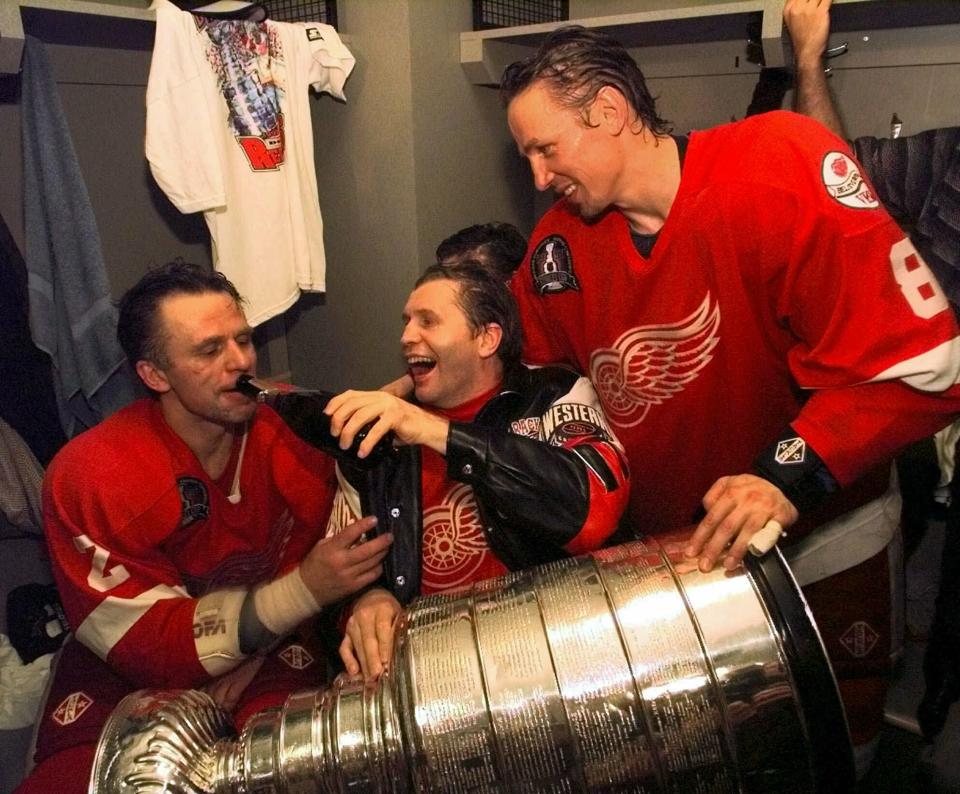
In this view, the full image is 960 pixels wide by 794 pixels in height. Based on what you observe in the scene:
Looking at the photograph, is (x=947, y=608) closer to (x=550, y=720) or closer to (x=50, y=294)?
(x=550, y=720)

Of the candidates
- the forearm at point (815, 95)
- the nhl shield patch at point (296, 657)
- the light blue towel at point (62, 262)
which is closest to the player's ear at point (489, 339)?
the nhl shield patch at point (296, 657)

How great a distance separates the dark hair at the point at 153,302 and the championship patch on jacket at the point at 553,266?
1.74 ft

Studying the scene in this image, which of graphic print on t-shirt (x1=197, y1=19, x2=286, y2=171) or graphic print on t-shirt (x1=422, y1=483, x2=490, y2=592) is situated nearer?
graphic print on t-shirt (x1=422, y1=483, x2=490, y2=592)

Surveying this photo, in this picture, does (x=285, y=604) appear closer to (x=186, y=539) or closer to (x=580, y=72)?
(x=186, y=539)

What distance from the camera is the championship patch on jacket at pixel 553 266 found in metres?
1.21

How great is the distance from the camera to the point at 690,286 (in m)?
1.05

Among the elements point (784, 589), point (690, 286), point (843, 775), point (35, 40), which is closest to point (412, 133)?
point (35, 40)

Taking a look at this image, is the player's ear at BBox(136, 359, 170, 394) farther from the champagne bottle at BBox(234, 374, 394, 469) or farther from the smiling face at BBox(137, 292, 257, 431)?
the champagne bottle at BBox(234, 374, 394, 469)

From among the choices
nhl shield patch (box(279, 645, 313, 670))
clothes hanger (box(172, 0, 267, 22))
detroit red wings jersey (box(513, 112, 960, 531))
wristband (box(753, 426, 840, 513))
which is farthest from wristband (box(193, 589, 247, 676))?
clothes hanger (box(172, 0, 267, 22))

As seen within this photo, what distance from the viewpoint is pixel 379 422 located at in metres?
0.93

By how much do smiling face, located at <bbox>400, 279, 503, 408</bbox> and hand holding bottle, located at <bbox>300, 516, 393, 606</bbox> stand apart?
0.23m

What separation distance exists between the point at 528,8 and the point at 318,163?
2.37 ft

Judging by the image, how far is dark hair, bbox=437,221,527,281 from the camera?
1593 mm

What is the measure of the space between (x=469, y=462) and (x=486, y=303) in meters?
0.35
